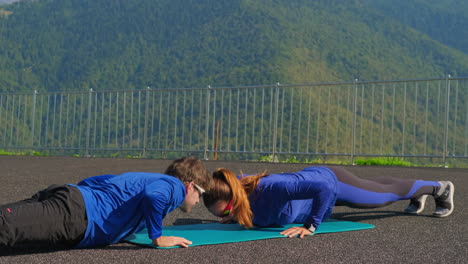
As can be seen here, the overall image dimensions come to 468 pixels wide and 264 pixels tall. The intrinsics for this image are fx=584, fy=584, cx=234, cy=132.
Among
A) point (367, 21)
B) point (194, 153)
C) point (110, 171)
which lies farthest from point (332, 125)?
point (367, 21)

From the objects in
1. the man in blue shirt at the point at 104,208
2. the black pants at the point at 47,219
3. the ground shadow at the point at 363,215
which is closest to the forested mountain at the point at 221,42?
the ground shadow at the point at 363,215

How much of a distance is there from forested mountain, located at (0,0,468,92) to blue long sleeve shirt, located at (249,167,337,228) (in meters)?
44.2

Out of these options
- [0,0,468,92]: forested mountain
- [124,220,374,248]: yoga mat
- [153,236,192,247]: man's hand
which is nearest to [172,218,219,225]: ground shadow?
[124,220,374,248]: yoga mat

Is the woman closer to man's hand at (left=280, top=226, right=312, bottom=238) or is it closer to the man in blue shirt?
man's hand at (left=280, top=226, right=312, bottom=238)

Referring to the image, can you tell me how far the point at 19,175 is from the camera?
7.93 m

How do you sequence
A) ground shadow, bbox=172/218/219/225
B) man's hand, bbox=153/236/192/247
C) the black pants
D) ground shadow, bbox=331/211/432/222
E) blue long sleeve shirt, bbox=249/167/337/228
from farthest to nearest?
ground shadow, bbox=331/211/432/222
ground shadow, bbox=172/218/219/225
blue long sleeve shirt, bbox=249/167/337/228
man's hand, bbox=153/236/192/247
the black pants

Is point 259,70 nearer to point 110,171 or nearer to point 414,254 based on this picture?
point 110,171

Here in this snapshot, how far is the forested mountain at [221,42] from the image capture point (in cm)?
5525

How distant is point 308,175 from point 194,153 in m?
8.24

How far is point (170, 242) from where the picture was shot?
11.0ft

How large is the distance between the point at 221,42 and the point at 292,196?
193 feet

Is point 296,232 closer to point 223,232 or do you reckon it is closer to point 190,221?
point 223,232

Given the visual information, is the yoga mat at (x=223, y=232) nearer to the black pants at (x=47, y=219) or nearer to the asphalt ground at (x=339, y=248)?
the asphalt ground at (x=339, y=248)

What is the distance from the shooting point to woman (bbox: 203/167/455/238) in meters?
3.63
